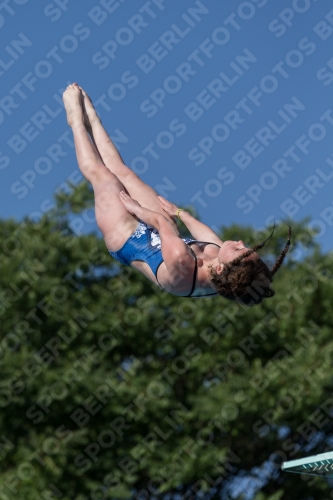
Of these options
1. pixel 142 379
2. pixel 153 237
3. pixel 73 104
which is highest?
pixel 73 104

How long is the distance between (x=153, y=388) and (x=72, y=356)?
1.59m

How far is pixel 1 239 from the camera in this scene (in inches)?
714

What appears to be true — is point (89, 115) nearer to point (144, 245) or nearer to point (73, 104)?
point (73, 104)

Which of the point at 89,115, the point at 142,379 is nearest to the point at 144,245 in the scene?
the point at 89,115

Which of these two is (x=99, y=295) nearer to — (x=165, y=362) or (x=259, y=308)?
(x=165, y=362)

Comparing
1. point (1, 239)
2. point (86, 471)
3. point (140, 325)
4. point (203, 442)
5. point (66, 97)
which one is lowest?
point (203, 442)

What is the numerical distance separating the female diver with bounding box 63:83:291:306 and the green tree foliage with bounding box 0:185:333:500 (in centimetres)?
843

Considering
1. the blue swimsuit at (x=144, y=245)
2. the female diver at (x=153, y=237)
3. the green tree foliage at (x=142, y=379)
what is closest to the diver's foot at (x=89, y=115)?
the female diver at (x=153, y=237)

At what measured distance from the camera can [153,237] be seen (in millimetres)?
7281

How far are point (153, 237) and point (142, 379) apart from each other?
9313mm

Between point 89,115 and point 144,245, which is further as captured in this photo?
point 89,115


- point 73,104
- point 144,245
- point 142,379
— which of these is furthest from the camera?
point 142,379

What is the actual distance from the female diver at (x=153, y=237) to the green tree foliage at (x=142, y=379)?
27.7ft

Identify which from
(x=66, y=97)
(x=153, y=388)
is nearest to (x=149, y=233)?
(x=66, y=97)
